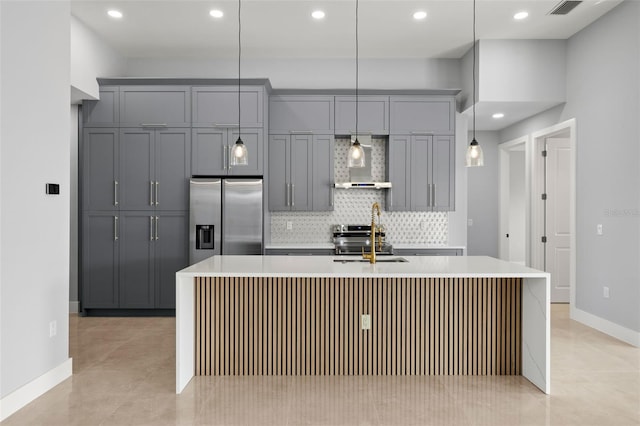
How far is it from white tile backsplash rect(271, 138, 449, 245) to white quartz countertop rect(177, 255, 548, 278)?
228 centimetres

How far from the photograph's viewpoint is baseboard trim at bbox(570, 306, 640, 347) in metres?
4.33

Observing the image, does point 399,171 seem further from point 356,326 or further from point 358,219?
point 356,326

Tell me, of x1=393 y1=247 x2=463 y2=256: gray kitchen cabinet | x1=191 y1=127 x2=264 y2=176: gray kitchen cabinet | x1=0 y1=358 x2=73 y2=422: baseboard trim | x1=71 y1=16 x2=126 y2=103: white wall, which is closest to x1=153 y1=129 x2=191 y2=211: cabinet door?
x1=191 y1=127 x2=264 y2=176: gray kitchen cabinet

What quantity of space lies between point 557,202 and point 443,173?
173 cm

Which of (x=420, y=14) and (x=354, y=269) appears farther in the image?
(x=420, y=14)

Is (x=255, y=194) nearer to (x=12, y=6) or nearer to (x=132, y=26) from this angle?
(x=132, y=26)

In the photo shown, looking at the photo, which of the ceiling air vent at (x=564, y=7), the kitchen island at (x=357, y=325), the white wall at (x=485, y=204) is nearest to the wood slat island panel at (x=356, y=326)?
the kitchen island at (x=357, y=325)

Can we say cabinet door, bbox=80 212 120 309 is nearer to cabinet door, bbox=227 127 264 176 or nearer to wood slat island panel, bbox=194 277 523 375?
cabinet door, bbox=227 127 264 176

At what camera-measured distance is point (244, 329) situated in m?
3.50

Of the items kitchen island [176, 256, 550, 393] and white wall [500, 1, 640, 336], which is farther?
white wall [500, 1, 640, 336]

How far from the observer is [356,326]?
3508mm

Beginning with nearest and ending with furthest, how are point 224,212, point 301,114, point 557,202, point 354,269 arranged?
point 354,269 → point 224,212 → point 301,114 → point 557,202

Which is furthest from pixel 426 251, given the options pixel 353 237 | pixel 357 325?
pixel 357 325

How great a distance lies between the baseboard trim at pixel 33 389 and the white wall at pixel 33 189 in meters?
0.02
